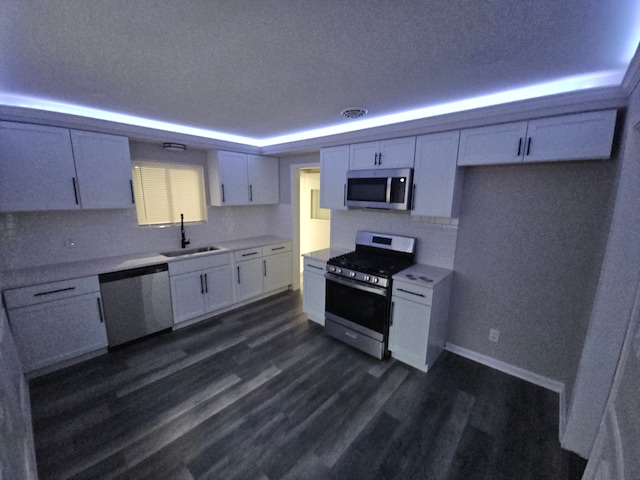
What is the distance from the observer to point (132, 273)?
283cm

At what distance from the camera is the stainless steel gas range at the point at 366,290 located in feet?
8.80

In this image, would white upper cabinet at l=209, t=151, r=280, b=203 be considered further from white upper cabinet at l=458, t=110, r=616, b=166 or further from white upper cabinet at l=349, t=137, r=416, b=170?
white upper cabinet at l=458, t=110, r=616, b=166

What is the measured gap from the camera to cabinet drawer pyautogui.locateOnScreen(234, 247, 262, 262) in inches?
147

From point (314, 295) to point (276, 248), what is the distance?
3.95ft

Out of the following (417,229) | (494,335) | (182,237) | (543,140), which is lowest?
(494,335)

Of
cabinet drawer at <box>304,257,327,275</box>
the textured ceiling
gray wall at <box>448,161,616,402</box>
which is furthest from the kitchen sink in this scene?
gray wall at <box>448,161,616,402</box>

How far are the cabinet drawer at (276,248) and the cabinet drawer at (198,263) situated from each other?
23.8 inches

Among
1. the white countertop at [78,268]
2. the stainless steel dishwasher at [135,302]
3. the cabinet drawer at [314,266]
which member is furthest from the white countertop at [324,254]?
the stainless steel dishwasher at [135,302]

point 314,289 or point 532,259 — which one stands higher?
point 532,259

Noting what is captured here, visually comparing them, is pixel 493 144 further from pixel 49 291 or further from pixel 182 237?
pixel 49 291

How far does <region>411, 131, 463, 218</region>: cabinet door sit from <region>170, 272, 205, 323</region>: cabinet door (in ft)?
9.06

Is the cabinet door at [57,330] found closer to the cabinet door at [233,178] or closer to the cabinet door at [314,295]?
the cabinet door at [233,178]

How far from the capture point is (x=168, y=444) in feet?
5.92

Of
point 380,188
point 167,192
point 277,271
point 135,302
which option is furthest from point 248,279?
point 380,188
